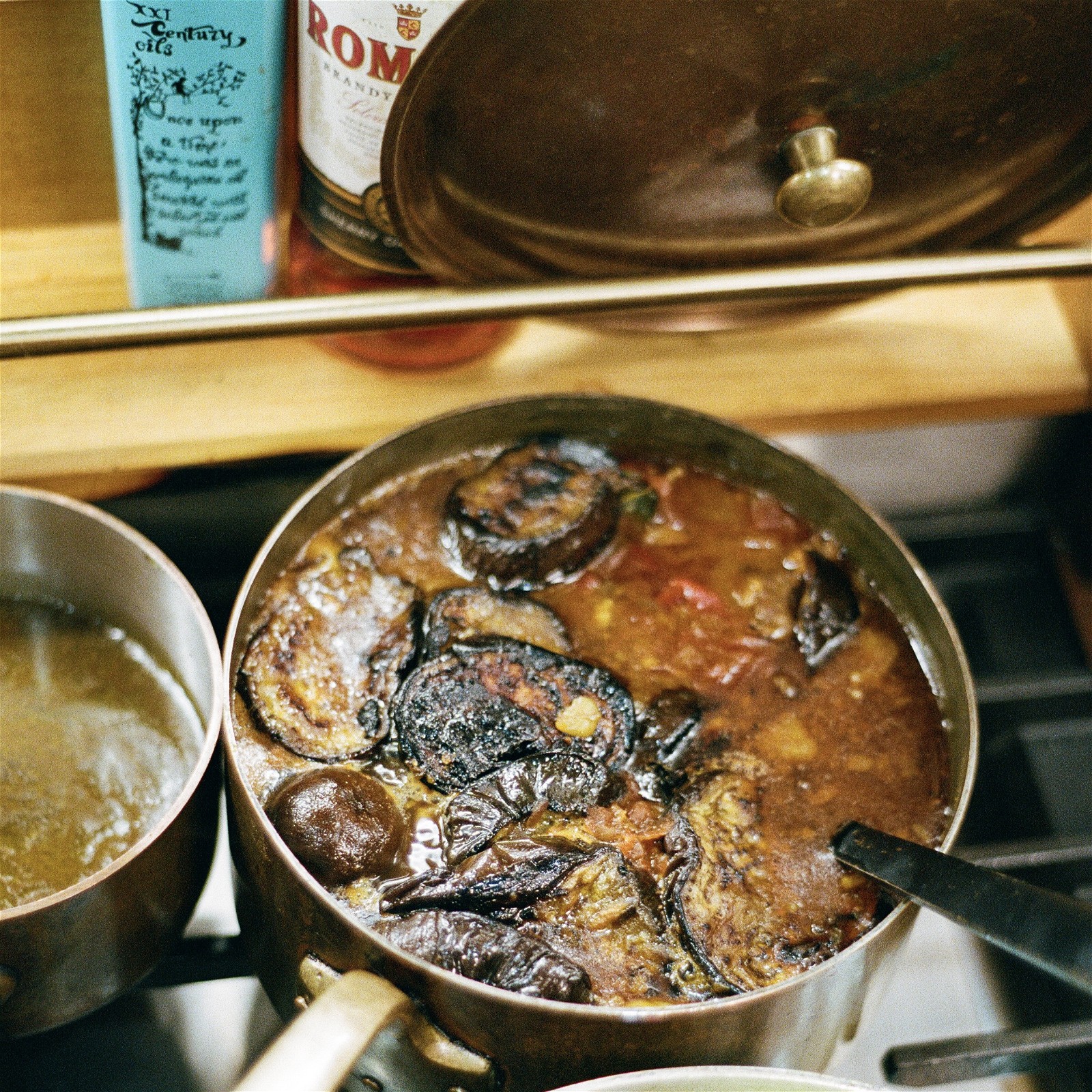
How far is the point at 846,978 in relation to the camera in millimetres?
868

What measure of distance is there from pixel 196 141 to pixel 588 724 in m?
0.66

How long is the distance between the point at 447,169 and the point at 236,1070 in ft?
2.93

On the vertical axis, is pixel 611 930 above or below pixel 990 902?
below

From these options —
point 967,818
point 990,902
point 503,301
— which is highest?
point 503,301

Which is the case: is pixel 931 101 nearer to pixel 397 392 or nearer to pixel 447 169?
pixel 447 169

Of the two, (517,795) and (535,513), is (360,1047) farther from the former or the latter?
(535,513)

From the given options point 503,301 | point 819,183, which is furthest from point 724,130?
point 503,301

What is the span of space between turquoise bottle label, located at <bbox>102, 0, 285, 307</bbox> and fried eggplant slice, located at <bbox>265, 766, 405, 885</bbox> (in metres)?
0.57

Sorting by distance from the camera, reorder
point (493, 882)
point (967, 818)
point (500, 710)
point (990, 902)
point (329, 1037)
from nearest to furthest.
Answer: point (329, 1037) → point (990, 902) → point (493, 882) → point (500, 710) → point (967, 818)

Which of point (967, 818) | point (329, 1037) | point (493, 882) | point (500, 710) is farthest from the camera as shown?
point (967, 818)

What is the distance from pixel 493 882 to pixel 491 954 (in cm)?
7

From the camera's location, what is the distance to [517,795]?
3.27ft

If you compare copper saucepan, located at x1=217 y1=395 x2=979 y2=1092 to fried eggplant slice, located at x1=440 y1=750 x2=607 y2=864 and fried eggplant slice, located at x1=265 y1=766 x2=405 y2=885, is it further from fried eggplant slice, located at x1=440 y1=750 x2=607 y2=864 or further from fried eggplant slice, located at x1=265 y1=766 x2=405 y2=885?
fried eggplant slice, located at x1=440 y1=750 x2=607 y2=864

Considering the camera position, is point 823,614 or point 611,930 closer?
point 611,930
